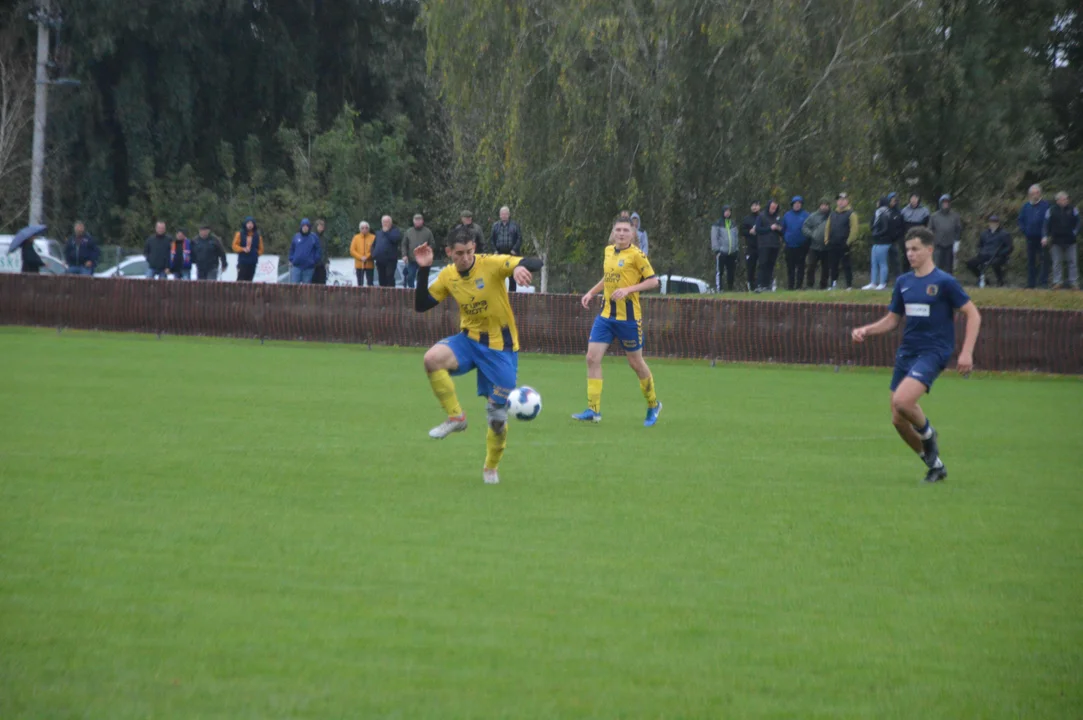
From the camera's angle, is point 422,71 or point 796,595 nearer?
point 796,595

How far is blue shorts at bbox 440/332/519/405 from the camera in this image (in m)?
10.9

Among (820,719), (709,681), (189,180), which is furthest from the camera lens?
(189,180)

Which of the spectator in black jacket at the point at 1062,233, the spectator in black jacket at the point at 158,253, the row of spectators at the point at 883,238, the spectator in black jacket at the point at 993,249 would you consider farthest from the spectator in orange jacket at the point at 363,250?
the spectator in black jacket at the point at 1062,233

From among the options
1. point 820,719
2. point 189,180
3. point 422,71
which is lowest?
point 820,719

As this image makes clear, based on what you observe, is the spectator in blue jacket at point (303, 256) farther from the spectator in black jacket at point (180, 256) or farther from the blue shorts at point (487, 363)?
the blue shorts at point (487, 363)

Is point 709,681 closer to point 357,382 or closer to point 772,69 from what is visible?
point 357,382

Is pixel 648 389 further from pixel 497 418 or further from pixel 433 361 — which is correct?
pixel 497 418

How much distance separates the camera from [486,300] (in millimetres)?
11070

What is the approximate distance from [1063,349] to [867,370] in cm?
331

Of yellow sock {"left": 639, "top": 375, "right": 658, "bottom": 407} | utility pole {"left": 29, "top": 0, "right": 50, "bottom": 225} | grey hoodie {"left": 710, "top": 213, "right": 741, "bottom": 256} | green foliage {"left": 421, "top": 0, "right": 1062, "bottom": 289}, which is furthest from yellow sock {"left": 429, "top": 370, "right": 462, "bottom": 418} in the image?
utility pole {"left": 29, "top": 0, "right": 50, "bottom": 225}

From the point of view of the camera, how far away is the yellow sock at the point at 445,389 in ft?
37.7

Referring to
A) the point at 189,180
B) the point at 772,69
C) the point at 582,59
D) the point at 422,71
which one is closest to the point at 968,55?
the point at 772,69

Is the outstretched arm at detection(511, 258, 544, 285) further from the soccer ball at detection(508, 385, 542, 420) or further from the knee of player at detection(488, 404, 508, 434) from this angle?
the knee of player at detection(488, 404, 508, 434)

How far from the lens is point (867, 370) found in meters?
25.4
